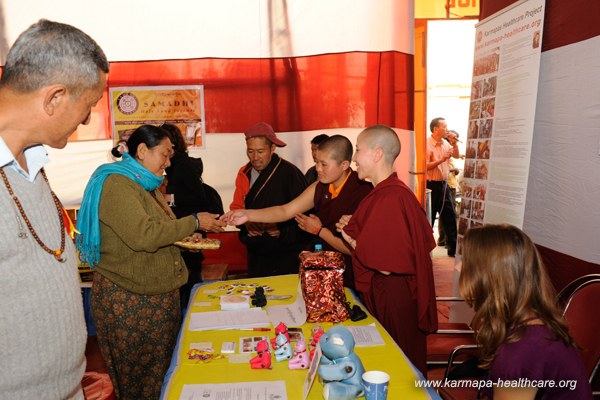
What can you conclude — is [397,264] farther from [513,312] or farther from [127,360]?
[127,360]

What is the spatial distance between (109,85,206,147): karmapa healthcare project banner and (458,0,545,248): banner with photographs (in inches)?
99.3

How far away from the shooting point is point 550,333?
148 centimetres

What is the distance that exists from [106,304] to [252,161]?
1778 millimetres

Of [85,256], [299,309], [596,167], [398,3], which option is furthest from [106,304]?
[398,3]

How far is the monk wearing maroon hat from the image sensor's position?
3.78 meters

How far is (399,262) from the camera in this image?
2.41 m

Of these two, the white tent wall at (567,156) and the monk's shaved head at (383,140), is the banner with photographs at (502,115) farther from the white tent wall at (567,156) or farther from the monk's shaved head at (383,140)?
the monk's shaved head at (383,140)

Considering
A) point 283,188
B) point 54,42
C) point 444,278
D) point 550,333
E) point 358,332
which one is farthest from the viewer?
point 444,278

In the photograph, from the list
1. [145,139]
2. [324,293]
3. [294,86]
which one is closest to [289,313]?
[324,293]

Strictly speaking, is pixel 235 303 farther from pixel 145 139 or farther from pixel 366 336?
pixel 145 139

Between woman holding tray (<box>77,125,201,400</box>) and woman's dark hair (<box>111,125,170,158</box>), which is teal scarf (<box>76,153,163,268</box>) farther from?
woman's dark hair (<box>111,125,170,158</box>)

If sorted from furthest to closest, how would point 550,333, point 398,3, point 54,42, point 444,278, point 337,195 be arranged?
point 444,278
point 398,3
point 337,195
point 550,333
point 54,42

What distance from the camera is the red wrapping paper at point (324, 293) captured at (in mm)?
2115

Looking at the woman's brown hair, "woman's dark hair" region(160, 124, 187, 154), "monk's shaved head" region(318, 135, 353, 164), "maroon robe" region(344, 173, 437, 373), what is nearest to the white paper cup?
the woman's brown hair
